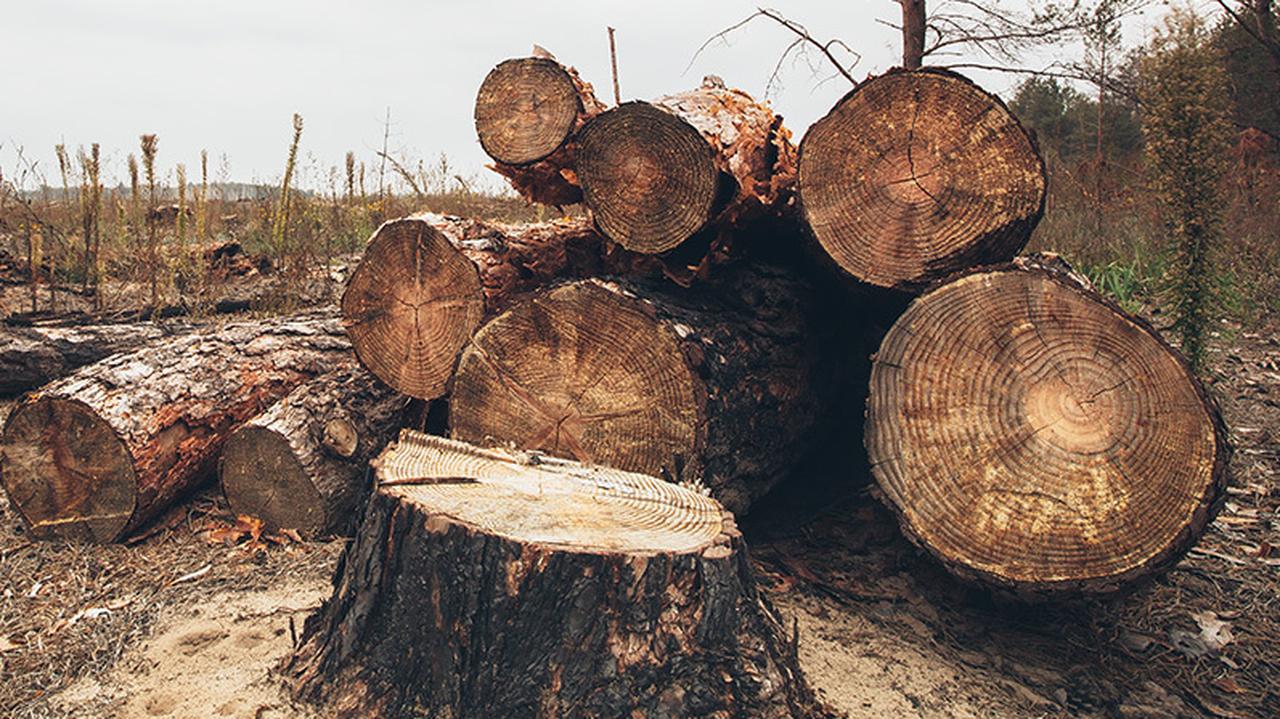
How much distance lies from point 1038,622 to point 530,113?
2633mm

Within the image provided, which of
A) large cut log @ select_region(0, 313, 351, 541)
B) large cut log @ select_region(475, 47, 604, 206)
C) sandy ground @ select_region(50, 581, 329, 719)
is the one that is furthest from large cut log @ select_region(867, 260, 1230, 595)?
large cut log @ select_region(0, 313, 351, 541)

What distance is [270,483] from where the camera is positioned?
3.47 meters

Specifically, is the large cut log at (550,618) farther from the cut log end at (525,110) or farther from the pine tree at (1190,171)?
the pine tree at (1190,171)

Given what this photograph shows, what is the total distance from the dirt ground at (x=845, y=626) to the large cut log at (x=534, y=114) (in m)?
1.72

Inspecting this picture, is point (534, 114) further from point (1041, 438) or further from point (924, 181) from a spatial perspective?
point (1041, 438)

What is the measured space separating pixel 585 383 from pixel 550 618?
3.72ft

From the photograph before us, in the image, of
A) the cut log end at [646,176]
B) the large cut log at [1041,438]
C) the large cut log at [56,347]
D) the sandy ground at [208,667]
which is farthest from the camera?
the large cut log at [56,347]

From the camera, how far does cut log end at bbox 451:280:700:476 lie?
9.10ft

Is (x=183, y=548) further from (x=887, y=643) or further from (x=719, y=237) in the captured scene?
(x=887, y=643)

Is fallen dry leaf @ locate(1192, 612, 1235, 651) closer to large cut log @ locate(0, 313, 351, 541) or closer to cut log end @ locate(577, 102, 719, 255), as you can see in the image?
cut log end @ locate(577, 102, 719, 255)

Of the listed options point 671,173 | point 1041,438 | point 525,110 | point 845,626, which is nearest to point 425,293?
point 525,110

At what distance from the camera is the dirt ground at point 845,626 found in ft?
7.73

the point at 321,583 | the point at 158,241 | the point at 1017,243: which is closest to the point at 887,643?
the point at 1017,243

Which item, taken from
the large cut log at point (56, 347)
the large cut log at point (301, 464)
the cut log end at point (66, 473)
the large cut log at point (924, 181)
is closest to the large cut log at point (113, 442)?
the cut log end at point (66, 473)
